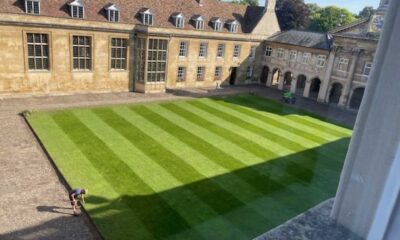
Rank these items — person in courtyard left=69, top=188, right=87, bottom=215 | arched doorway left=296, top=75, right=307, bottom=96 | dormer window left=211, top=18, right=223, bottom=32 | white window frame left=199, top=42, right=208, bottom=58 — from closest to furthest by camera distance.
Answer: person in courtyard left=69, top=188, right=87, bottom=215 < white window frame left=199, top=42, right=208, bottom=58 < dormer window left=211, top=18, right=223, bottom=32 < arched doorway left=296, top=75, right=307, bottom=96

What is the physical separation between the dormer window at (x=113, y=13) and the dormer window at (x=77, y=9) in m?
2.28

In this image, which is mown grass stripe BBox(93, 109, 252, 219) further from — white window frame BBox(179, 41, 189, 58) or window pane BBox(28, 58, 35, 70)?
white window frame BBox(179, 41, 189, 58)

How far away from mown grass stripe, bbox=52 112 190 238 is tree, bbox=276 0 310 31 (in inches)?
1769

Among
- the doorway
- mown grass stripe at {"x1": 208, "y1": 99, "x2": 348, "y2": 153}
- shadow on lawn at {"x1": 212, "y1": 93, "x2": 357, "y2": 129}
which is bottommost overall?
mown grass stripe at {"x1": 208, "y1": 99, "x2": 348, "y2": 153}

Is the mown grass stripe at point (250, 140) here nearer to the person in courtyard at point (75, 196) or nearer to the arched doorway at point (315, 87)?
the person in courtyard at point (75, 196)

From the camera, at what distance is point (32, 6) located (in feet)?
80.6

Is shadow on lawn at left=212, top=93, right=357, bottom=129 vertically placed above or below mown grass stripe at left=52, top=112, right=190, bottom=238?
above

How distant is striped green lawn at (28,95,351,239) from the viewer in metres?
12.3

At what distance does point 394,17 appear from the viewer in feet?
5.51

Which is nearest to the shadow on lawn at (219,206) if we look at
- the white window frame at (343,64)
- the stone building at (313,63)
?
the stone building at (313,63)

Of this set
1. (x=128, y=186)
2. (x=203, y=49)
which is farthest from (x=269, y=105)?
(x=128, y=186)

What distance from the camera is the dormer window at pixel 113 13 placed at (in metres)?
28.3

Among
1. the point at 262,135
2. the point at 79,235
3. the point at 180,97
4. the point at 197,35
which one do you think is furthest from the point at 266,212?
the point at 197,35

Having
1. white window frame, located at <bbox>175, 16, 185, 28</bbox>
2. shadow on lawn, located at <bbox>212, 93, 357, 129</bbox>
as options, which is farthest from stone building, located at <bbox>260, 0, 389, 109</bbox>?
white window frame, located at <bbox>175, 16, 185, 28</bbox>
